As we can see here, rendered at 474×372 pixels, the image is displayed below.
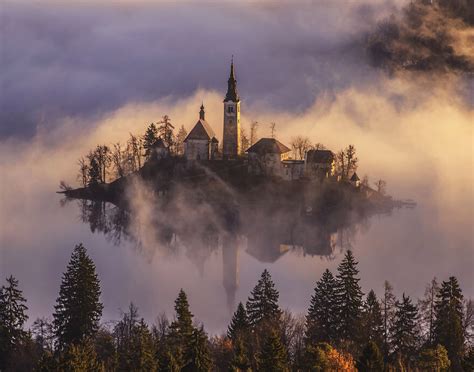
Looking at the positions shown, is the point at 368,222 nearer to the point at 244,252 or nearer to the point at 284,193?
the point at 284,193

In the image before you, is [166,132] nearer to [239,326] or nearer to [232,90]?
[232,90]

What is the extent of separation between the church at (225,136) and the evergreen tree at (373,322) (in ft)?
193

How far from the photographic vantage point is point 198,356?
40156 millimetres

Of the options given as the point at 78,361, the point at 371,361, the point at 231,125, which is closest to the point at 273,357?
the point at 371,361

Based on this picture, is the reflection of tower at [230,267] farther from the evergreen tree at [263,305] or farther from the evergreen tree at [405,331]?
the evergreen tree at [405,331]

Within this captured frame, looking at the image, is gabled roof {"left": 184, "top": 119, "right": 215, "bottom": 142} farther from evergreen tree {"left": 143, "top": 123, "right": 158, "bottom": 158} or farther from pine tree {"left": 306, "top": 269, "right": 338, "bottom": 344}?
pine tree {"left": 306, "top": 269, "right": 338, "bottom": 344}

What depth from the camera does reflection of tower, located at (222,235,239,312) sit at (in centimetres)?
6128

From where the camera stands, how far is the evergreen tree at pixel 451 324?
4353cm

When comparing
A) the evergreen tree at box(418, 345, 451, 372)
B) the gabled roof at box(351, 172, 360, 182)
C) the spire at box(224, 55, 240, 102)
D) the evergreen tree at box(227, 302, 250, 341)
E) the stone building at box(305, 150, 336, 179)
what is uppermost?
the spire at box(224, 55, 240, 102)

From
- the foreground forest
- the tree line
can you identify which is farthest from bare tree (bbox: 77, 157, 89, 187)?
the foreground forest

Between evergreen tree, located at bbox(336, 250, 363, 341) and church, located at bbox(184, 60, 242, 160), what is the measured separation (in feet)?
188

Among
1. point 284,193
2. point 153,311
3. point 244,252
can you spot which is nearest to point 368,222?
point 284,193

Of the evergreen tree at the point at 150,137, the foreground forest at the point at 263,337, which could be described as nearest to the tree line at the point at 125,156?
the evergreen tree at the point at 150,137

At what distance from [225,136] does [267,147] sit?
7504 mm
